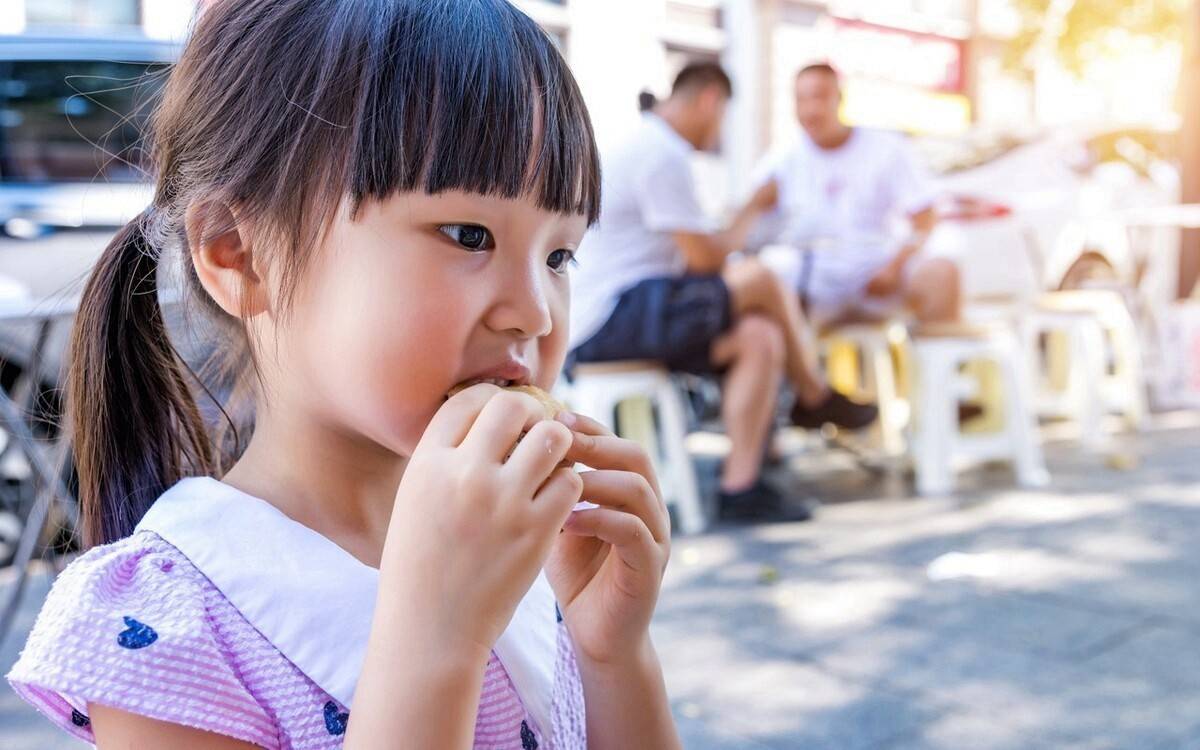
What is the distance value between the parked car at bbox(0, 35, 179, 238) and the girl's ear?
3.00m

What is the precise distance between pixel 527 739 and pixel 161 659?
322 mm

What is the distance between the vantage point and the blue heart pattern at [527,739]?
3.26ft

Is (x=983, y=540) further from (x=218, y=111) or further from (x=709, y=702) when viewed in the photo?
(x=218, y=111)

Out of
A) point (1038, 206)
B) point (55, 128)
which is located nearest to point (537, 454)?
point (55, 128)

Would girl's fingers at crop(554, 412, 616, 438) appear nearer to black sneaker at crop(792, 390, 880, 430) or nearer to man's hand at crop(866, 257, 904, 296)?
black sneaker at crop(792, 390, 880, 430)

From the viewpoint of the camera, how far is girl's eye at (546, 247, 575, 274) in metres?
1.02

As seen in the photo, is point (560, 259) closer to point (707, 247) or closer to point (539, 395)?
point (539, 395)

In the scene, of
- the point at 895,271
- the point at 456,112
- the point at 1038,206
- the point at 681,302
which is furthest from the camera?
the point at 1038,206

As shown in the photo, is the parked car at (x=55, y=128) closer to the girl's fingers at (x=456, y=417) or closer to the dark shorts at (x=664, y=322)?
the dark shorts at (x=664, y=322)

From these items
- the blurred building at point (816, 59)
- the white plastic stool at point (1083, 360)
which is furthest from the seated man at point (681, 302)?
the blurred building at point (816, 59)

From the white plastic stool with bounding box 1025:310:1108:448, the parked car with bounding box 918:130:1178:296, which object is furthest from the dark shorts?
the parked car with bounding box 918:130:1178:296

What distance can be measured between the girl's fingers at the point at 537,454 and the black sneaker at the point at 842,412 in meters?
3.95

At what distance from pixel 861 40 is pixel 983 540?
11.4 metres

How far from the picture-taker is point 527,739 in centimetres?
100
